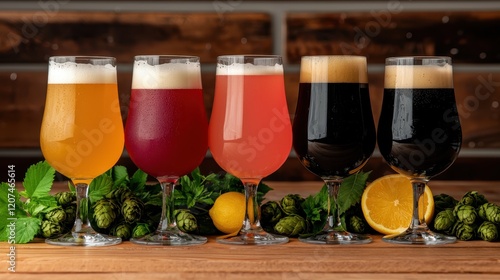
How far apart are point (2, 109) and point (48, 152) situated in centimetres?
242

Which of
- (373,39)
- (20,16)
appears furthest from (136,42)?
(373,39)

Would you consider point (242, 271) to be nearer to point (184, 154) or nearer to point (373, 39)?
point (184, 154)

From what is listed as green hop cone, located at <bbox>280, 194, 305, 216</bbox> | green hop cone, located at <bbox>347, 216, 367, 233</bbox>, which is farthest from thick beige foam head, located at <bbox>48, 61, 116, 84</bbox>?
green hop cone, located at <bbox>347, 216, 367, 233</bbox>

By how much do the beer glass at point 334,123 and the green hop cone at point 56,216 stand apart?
416mm

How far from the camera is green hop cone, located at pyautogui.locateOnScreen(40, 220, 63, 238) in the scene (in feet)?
4.18

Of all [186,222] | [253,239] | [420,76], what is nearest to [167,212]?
[186,222]

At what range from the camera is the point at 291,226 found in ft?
4.26

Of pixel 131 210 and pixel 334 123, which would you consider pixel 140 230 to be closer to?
pixel 131 210

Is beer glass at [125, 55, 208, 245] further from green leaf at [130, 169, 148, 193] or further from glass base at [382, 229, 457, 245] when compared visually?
glass base at [382, 229, 457, 245]

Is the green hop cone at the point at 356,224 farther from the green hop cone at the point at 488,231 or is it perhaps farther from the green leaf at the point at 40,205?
the green leaf at the point at 40,205

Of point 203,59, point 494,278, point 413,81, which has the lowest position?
point 494,278

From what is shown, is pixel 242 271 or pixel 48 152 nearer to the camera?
pixel 242 271

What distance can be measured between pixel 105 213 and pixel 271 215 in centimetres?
28

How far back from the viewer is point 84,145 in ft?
4.20
